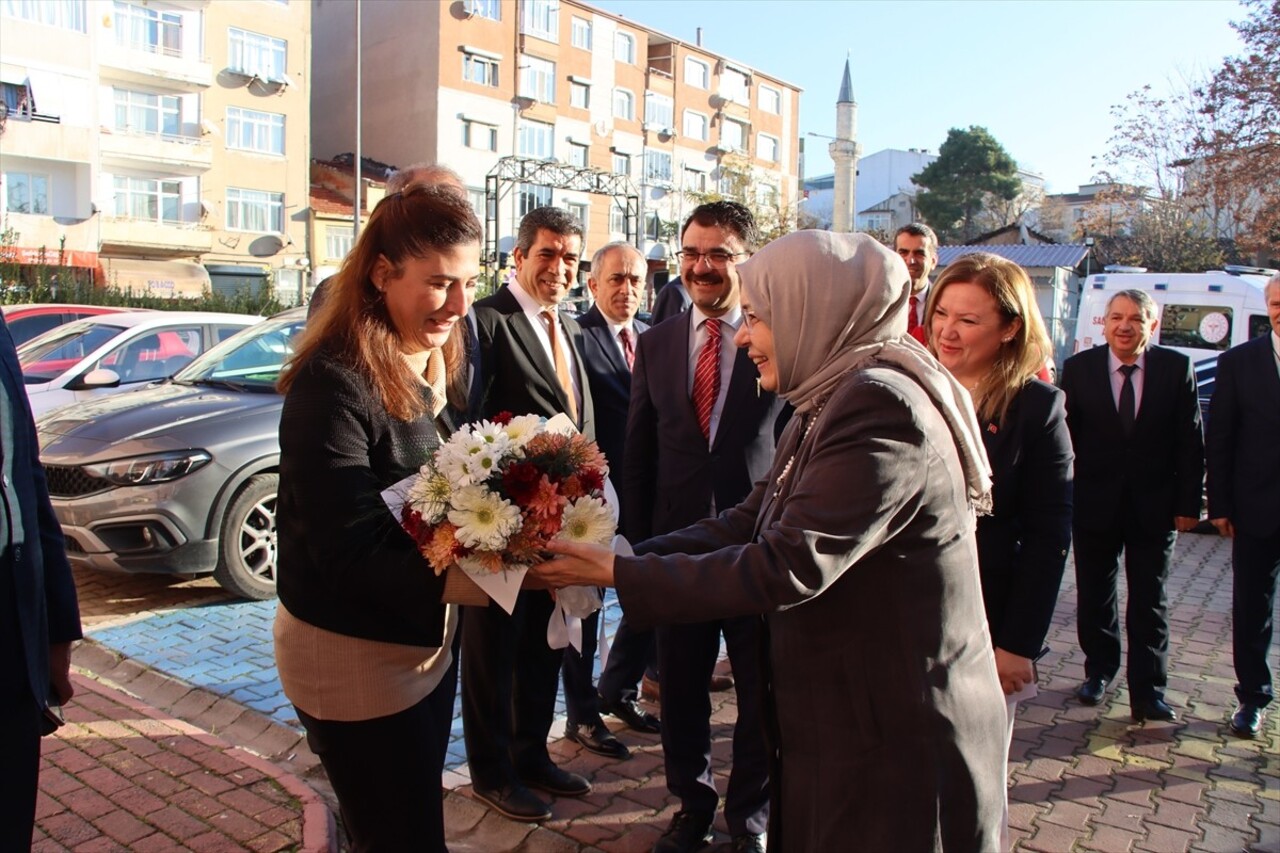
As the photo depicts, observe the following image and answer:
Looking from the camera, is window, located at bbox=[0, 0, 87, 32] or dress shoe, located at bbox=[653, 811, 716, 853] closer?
dress shoe, located at bbox=[653, 811, 716, 853]

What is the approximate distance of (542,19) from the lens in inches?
1953

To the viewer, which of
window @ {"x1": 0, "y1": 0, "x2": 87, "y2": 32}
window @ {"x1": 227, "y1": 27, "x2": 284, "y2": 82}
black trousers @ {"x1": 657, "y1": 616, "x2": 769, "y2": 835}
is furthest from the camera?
window @ {"x1": 227, "y1": 27, "x2": 284, "y2": 82}

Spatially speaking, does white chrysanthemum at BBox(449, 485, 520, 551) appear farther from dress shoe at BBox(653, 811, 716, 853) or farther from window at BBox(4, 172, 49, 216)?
window at BBox(4, 172, 49, 216)

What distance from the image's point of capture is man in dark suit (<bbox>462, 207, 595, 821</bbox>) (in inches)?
155

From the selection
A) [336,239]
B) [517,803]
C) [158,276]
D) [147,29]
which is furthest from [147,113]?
[517,803]

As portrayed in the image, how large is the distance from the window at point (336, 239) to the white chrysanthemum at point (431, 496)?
4203cm

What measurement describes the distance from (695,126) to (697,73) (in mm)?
3157

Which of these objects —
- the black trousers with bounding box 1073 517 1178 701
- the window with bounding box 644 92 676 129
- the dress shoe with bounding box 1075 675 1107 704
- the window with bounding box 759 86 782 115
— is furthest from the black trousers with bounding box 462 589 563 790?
the window with bounding box 759 86 782 115

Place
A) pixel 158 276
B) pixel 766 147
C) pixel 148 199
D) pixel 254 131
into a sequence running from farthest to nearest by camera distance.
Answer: pixel 766 147 → pixel 254 131 → pixel 148 199 → pixel 158 276

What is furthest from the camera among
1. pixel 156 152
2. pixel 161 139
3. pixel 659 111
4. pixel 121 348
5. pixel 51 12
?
pixel 659 111

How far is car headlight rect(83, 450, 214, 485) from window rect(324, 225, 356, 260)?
37.6 meters

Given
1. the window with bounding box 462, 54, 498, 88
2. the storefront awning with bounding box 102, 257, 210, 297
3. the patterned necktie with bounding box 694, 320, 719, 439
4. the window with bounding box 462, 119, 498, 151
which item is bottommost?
the patterned necktie with bounding box 694, 320, 719, 439

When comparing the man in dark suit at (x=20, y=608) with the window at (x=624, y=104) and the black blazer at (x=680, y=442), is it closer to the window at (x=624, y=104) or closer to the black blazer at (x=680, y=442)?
the black blazer at (x=680, y=442)

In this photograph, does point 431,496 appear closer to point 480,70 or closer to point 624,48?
point 480,70
